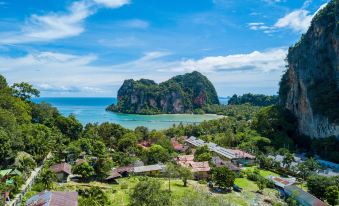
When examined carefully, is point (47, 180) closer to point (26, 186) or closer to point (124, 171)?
point (26, 186)

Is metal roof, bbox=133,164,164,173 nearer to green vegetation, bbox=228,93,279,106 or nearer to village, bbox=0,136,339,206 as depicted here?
village, bbox=0,136,339,206

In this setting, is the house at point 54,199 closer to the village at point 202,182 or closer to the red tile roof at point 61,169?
the village at point 202,182

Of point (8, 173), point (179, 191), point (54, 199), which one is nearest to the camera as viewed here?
point (54, 199)

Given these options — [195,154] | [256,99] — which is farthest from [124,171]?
[256,99]


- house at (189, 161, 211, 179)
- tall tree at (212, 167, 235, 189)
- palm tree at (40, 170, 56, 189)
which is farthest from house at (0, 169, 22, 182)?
tall tree at (212, 167, 235, 189)

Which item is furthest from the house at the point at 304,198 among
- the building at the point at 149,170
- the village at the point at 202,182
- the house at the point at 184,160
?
the building at the point at 149,170

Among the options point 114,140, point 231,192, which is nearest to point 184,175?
point 231,192

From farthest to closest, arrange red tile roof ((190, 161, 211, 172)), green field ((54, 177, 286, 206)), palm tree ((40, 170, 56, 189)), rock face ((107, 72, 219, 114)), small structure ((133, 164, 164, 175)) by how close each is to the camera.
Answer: rock face ((107, 72, 219, 114)), small structure ((133, 164, 164, 175)), red tile roof ((190, 161, 211, 172)), green field ((54, 177, 286, 206)), palm tree ((40, 170, 56, 189))

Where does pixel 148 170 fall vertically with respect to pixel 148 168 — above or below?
below
